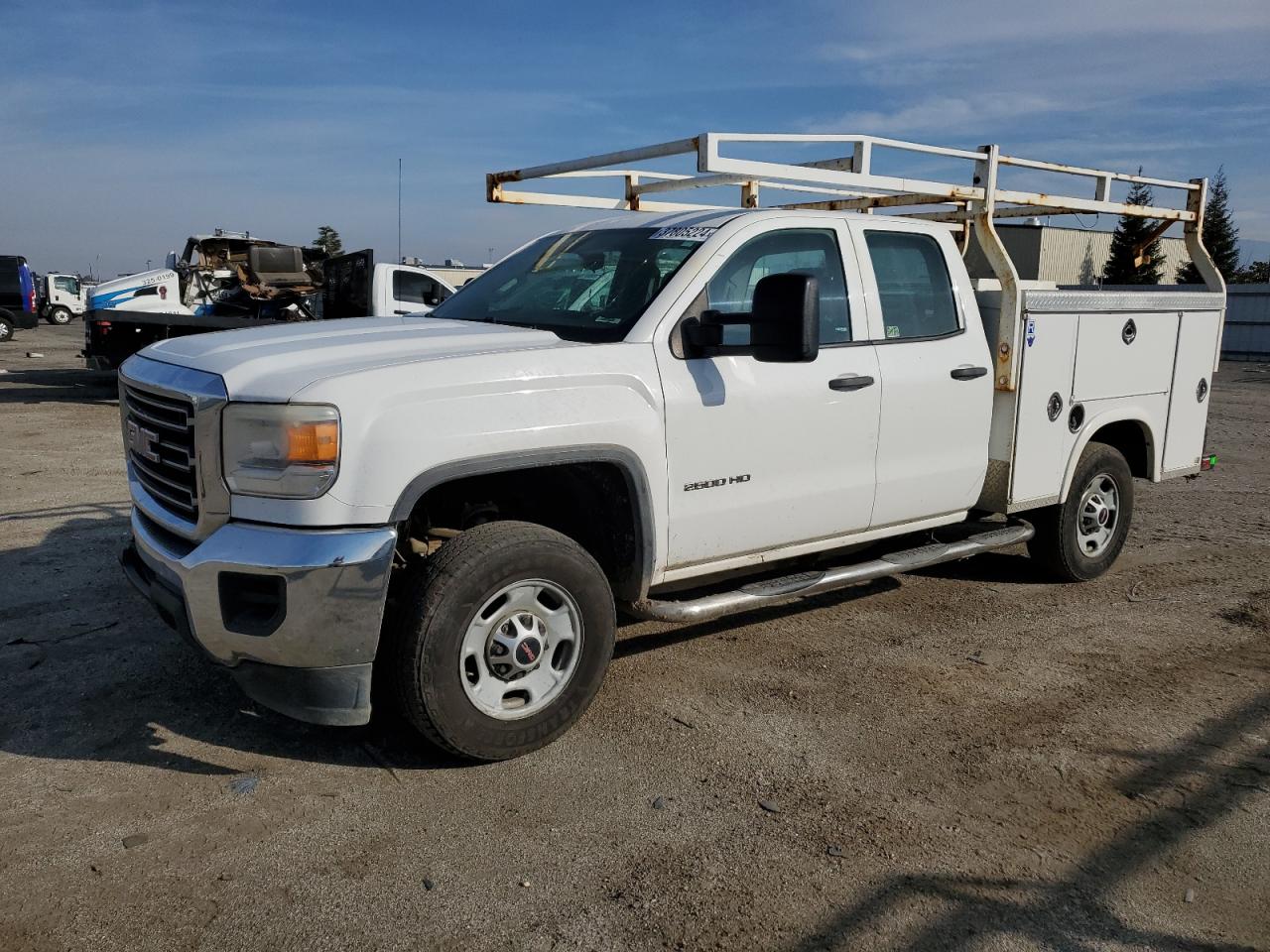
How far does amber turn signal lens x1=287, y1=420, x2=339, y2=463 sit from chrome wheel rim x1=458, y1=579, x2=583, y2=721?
0.77 meters

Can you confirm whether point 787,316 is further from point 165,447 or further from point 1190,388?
point 1190,388

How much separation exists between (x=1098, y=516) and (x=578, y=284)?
141 inches

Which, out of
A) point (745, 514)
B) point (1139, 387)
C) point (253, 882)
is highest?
point (1139, 387)

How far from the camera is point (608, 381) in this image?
12.7 feet

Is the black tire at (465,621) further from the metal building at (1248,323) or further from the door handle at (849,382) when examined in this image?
the metal building at (1248,323)

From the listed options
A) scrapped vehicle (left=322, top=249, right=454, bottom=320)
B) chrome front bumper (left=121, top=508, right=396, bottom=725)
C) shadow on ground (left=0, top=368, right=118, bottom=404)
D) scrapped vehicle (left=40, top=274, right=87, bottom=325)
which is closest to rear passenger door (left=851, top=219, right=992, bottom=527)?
chrome front bumper (left=121, top=508, right=396, bottom=725)

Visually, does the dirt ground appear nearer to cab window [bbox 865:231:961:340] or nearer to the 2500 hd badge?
the 2500 hd badge

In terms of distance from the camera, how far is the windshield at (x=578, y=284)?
4293 mm

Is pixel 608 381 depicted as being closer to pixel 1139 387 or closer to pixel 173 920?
pixel 173 920

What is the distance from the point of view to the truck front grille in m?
3.55

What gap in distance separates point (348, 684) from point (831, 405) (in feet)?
7.68

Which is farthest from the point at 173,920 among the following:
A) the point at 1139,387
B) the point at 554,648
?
the point at 1139,387

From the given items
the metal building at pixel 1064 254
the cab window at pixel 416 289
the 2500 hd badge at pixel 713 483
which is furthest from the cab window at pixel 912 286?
the metal building at pixel 1064 254

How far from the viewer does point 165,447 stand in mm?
3730
